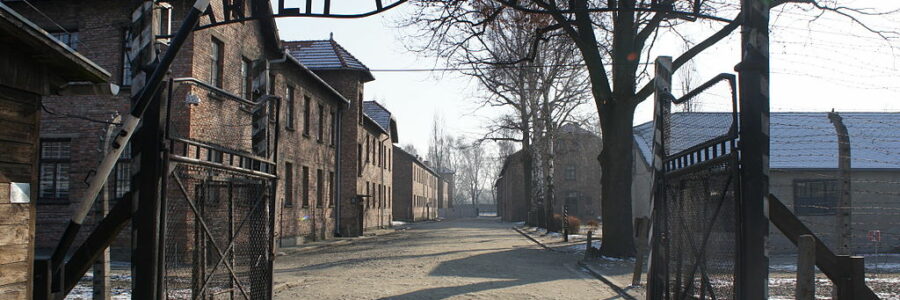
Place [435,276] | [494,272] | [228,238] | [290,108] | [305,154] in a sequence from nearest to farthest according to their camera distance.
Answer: [228,238], [435,276], [494,272], [290,108], [305,154]

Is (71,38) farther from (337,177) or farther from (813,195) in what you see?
(813,195)

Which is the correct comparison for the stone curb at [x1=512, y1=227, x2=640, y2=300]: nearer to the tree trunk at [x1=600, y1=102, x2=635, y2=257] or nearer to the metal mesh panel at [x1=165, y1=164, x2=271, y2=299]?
the tree trunk at [x1=600, y1=102, x2=635, y2=257]

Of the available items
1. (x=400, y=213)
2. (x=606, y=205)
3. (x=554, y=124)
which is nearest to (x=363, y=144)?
(x=554, y=124)

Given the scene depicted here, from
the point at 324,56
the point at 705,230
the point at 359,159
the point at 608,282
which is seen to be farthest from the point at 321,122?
the point at 705,230

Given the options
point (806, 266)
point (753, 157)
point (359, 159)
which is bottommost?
point (806, 266)

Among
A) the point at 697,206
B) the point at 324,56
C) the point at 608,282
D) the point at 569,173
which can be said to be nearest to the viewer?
the point at 697,206

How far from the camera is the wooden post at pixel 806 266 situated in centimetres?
565

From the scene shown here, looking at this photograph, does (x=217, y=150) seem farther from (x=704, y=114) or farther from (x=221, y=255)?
(x=704, y=114)

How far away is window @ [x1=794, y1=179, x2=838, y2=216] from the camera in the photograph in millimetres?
22031

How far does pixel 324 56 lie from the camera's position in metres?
34.4

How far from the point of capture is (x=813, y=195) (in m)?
22.4

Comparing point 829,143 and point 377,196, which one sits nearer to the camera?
point 829,143

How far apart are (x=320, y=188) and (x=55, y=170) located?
45.2 ft

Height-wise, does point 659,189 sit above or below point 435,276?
above
